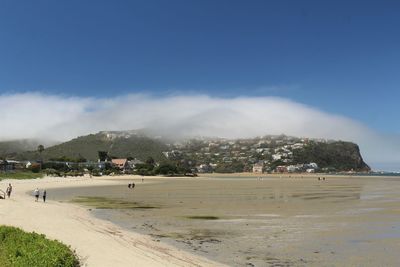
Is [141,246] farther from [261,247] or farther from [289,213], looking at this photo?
[289,213]

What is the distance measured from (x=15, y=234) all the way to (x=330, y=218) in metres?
24.6

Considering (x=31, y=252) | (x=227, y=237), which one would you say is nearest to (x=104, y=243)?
(x=31, y=252)

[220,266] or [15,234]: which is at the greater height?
[15,234]

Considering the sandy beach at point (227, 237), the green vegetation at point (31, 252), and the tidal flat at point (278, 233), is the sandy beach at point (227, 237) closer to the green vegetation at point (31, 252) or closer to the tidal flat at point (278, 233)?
the tidal flat at point (278, 233)

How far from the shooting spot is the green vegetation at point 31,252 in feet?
43.0

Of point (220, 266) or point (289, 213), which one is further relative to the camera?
point (289, 213)

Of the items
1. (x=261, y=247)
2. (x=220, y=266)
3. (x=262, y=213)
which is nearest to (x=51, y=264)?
(x=220, y=266)

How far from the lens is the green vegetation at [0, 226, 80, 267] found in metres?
13.1

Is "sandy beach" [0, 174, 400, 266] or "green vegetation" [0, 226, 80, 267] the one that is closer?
"green vegetation" [0, 226, 80, 267]

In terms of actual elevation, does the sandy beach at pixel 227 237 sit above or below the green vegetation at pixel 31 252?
below

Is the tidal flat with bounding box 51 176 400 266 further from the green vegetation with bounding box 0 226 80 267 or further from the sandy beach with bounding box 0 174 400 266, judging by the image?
the green vegetation with bounding box 0 226 80 267

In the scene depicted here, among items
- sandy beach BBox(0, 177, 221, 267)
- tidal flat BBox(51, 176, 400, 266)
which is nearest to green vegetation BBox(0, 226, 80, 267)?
sandy beach BBox(0, 177, 221, 267)

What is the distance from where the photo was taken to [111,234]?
83.0 feet

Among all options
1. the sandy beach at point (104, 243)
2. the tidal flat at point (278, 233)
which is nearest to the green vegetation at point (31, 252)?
the sandy beach at point (104, 243)
